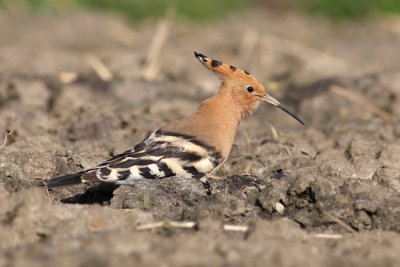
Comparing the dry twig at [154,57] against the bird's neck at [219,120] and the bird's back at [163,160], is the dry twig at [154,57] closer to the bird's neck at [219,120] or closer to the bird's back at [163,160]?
the bird's neck at [219,120]

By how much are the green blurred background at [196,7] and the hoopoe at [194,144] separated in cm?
506

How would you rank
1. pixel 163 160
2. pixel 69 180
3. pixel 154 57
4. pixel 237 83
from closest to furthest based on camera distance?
pixel 69 180 < pixel 163 160 < pixel 237 83 < pixel 154 57

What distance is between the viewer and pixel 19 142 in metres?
4.76

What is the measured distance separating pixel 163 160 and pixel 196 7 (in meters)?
6.21

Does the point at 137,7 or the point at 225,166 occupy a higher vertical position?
the point at 225,166

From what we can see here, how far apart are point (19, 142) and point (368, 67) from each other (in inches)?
157

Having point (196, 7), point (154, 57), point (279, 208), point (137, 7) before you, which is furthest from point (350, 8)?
point (279, 208)

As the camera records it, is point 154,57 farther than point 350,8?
No

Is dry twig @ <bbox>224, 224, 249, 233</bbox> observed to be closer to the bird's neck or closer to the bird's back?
the bird's back

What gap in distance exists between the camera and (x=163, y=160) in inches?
172

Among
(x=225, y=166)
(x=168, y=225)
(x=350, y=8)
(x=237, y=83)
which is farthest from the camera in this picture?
(x=350, y=8)

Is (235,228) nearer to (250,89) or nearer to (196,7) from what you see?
(250,89)

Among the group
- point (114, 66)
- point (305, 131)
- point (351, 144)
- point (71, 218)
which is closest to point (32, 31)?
point (114, 66)

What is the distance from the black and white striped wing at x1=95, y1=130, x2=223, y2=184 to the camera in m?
4.23
